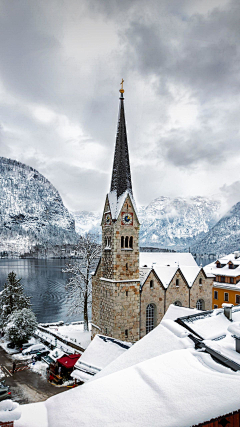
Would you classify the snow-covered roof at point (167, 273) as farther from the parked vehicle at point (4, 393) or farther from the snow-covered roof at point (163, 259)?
the parked vehicle at point (4, 393)

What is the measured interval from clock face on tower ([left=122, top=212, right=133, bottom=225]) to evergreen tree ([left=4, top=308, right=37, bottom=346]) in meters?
17.1

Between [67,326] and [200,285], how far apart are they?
2046 cm

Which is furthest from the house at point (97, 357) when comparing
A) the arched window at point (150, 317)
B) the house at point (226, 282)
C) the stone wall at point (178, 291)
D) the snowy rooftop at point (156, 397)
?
the house at point (226, 282)

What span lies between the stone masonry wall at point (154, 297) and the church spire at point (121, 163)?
9927 millimetres

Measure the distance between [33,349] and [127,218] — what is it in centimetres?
1801

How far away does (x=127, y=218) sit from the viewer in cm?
2905

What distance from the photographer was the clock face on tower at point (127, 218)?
28.8 meters

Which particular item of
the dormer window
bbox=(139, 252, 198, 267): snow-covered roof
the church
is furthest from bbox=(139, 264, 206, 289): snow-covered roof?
the dormer window

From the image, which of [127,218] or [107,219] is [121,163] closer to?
[127,218]

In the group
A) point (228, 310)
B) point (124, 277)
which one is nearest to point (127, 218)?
point (124, 277)

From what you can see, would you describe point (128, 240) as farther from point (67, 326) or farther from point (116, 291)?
point (67, 326)

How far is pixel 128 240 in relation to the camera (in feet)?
95.4

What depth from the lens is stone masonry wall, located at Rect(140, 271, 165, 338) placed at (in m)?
30.3

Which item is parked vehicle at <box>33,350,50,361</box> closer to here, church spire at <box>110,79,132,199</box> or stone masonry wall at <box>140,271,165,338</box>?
stone masonry wall at <box>140,271,165,338</box>
